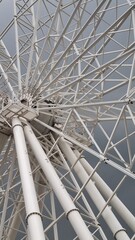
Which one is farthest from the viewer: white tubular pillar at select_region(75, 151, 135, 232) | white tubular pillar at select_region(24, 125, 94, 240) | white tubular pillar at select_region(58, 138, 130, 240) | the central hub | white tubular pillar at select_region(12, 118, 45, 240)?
the central hub

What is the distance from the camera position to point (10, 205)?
1104 inches

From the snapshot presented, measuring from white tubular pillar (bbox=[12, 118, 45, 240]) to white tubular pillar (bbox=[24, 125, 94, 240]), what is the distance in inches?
29.5

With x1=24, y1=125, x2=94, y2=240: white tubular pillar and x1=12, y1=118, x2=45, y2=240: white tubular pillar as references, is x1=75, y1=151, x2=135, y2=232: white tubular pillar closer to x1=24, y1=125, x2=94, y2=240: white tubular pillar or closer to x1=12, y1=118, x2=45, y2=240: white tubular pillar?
x1=24, y1=125, x2=94, y2=240: white tubular pillar

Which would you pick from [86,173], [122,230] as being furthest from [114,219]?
[86,173]

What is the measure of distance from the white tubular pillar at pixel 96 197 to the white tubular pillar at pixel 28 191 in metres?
3.85

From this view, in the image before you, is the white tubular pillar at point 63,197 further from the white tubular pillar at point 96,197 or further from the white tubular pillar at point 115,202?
the white tubular pillar at point 115,202

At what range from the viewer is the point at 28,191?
59.3ft

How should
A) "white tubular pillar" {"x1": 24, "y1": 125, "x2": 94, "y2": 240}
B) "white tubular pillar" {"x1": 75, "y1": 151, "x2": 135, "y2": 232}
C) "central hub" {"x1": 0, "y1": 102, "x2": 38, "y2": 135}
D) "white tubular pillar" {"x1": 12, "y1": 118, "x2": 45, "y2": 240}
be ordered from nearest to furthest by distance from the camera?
"white tubular pillar" {"x1": 12, "y1": 118, "x2": 45, "y2": 240} < "white tubular pillar" {"x1": 24, "y1": 125, "x2": 94, "y2": 240} < "white tubular pillar" {"x1": 75, "y1": 151, "x2": 135, "y2": 232} < "central hub" {"x1": 0, "y1": 102, "x2": 38, "y2": 135}

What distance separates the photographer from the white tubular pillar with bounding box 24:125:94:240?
1695cm

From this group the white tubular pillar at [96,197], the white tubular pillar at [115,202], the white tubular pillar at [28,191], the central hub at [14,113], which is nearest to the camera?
the white tubular pillar at [28,191]

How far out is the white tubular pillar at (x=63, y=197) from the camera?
55.6ft

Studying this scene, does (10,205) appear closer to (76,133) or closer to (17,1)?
(76,133)

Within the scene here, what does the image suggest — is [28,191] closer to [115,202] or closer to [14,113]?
[14,113]

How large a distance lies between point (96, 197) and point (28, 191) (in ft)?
20.4
